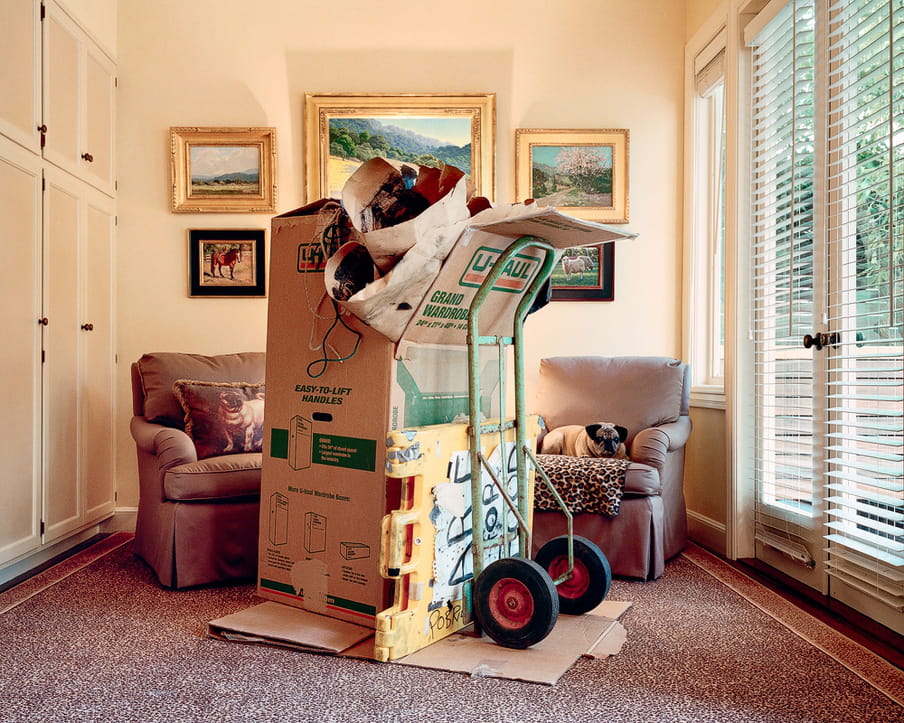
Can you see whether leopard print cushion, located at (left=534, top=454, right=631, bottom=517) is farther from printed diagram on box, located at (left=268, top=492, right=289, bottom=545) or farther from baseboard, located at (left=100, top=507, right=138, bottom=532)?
baseboard, located at (left=100, top=507, right=138, bottom=532)

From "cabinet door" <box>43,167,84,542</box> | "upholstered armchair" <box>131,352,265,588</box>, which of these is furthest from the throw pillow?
"cabinet door" <box>43,167,84,542</box>

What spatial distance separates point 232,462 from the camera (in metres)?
3.07

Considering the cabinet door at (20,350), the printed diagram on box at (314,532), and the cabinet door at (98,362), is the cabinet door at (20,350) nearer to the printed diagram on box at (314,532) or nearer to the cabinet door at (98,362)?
the cabinet door at (98,362)

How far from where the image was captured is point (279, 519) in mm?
2496

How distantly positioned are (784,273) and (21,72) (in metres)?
3.14

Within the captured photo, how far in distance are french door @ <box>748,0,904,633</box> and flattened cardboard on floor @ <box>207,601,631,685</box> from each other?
2.88ft

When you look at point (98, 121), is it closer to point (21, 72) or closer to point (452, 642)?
point (21, 72)

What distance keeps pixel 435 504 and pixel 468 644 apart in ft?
1.42

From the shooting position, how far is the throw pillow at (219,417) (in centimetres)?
327

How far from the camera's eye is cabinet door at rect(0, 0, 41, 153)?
9.91ft

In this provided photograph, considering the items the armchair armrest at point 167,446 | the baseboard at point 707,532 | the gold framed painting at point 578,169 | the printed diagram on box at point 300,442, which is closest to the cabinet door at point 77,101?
the armchair armrest at point 167,446

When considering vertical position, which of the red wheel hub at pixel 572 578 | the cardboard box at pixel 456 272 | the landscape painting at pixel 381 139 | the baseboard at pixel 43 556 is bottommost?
the baseboard at pixel 43 556

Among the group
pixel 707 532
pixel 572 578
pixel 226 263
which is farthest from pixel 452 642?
pixel 226 263

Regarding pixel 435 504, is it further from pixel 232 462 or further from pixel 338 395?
pixel 232 462
